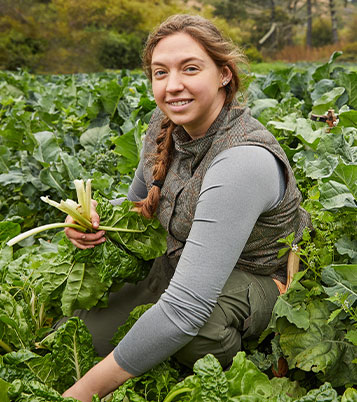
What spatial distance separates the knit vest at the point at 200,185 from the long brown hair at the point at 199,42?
0.04 m

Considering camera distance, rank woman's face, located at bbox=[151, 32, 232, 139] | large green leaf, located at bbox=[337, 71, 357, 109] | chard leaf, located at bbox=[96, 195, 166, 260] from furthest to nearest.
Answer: large green leaf, located at bbox=[337, 71, 357, 109] → chard leaf, located at bbox=[96, 195, 166, 260] → woman's face, located at bbox=[151, 32, 232, 139]

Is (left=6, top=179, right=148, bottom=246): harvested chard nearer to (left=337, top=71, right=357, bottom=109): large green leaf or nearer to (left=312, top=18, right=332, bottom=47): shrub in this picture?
(left=337, top=71, right=357, bottom=109): large green leaf

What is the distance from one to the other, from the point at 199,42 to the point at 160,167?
1.91ft

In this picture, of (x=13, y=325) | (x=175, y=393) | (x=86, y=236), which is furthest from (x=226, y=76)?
(x=13, y=325)

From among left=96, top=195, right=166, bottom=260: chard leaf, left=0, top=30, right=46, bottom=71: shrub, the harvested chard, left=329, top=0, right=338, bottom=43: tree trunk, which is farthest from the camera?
left=329, top=0, right=338, bottom=43: tree trunk

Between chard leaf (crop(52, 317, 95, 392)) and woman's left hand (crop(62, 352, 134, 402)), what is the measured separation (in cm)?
19

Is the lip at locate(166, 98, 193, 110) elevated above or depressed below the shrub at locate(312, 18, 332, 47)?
below

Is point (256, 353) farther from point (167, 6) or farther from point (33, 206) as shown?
point (167, 6)

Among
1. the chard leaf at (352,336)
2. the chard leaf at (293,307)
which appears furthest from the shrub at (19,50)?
the chard leaf at (352,336)

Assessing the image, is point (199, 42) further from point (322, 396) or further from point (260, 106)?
point (260, 106)

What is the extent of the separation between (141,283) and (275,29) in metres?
40.8

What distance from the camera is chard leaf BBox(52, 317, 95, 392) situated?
210cm

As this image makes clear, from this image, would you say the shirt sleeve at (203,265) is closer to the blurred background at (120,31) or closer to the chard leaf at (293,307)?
the chard leaf at (293,307)

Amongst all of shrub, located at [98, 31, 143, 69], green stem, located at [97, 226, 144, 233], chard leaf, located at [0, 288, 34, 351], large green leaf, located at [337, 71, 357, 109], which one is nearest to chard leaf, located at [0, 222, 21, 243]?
chard leaf, located at [0, 288, 34, 351]
